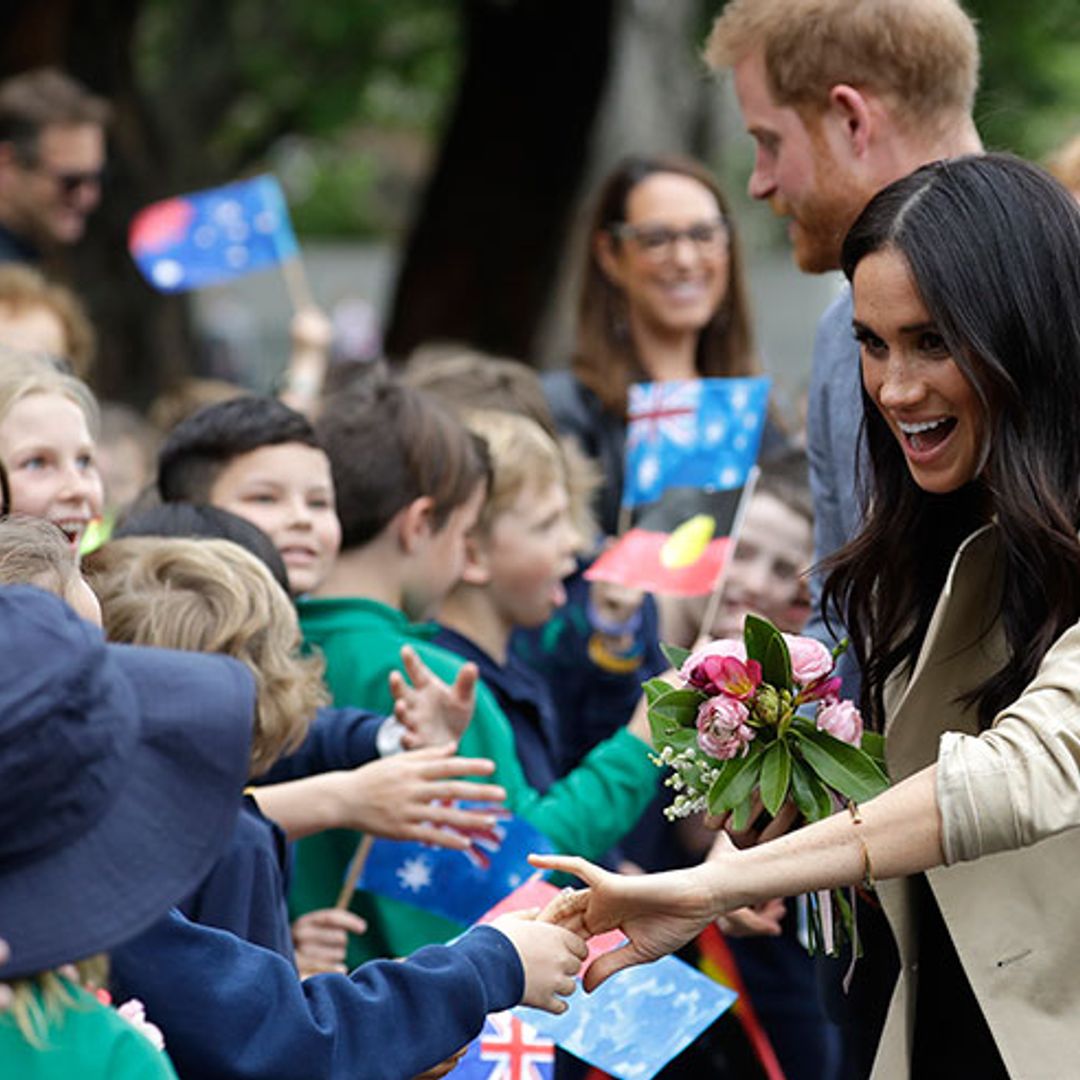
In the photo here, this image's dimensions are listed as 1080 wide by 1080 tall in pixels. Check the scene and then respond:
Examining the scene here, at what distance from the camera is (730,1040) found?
5.54 m

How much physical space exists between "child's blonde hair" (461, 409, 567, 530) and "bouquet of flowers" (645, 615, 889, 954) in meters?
1.98

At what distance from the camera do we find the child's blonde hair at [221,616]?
3846 mm

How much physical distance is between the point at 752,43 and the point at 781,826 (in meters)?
1.64

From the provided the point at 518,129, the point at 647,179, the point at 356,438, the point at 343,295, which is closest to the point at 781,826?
the point at 356,438

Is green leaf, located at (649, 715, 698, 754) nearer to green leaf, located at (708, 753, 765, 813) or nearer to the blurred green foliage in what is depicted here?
green leaf, located at (708, 753, 765, 813)

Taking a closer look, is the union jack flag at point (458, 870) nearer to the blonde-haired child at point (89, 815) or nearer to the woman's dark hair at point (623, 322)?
the blonde-haired child at point (89, 815)

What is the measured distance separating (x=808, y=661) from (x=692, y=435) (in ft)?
7.68

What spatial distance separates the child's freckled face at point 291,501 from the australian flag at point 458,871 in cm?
67

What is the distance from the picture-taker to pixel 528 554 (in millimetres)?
5371

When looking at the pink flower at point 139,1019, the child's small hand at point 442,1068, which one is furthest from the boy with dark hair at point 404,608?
the pink flower at point 139,1019

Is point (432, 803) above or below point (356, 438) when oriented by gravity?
below

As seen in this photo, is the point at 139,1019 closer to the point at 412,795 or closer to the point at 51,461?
the point at 412,795

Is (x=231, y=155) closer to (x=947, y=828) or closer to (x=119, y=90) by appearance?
(x=119, y=90)

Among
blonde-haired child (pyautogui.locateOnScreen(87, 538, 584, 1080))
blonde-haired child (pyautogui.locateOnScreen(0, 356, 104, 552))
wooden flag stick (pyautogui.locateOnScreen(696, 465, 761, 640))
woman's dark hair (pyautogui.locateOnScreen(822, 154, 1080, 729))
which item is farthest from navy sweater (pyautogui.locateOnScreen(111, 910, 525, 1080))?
wooden flag stick (pyautogui.locateOnScreen(696, 465, 761, 640))
